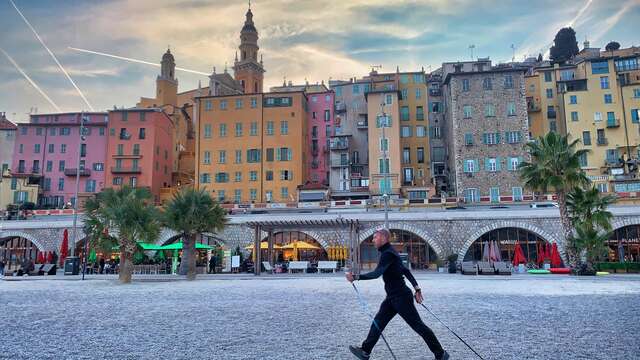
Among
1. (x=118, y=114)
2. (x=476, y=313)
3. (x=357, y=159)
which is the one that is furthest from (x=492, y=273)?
(x=118, y=114)

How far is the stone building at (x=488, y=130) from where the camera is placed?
A: 59.1 metres

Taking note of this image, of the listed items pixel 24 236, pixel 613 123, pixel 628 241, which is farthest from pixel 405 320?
pixel 613 123

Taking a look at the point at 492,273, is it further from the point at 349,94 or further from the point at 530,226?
the point at 349,94

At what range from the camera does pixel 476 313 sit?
12703mm

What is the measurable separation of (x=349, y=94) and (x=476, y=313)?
60.4 meters

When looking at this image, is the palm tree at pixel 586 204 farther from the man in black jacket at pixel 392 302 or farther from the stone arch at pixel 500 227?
the man in black jacket at pixel 392 302

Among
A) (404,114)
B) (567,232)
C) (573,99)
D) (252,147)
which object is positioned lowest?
(567,232)

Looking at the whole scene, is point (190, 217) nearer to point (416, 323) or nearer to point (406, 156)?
point (416, 323)

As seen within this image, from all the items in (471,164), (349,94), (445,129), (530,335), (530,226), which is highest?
(349,94)

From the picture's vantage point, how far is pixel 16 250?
54562mm

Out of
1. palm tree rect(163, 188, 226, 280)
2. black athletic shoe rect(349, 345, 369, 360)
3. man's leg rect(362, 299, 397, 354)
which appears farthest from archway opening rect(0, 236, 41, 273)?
man's leg rect(362, 299, 397, 354)

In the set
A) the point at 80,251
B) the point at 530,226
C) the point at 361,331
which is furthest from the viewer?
the point at 80,251

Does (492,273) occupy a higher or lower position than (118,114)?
lower

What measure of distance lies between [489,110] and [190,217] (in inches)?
1633
